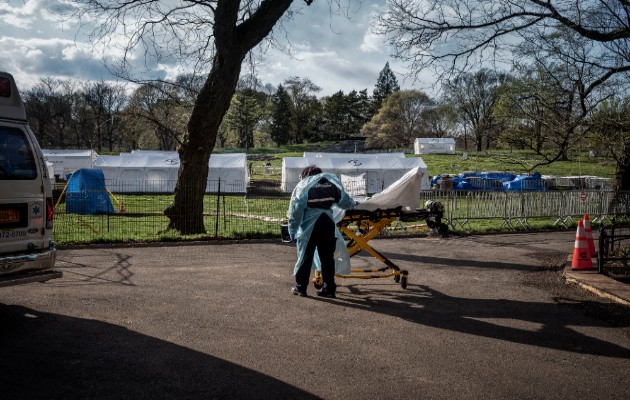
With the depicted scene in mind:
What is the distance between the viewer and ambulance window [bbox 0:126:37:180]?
5.88 meters

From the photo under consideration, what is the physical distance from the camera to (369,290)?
8.07 metres

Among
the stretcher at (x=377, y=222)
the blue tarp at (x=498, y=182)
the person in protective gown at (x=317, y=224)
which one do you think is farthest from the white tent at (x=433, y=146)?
the person in protective gown at (x=317, y=224)

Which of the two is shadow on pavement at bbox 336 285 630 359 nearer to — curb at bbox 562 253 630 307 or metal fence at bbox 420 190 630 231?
curb at bbox 562 253 630 307

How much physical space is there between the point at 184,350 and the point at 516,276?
21.4 ft

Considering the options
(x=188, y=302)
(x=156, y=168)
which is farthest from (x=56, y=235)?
(x=156, y=168)

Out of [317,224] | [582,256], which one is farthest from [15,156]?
[582,256]

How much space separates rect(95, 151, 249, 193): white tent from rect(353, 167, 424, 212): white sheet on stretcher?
30264 millimetres

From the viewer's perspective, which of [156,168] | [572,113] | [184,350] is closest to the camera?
[184,350]

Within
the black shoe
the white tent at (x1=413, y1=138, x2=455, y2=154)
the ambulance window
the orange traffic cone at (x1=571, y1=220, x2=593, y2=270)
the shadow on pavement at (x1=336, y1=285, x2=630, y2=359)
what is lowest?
the shadow on pavement at (x1=336, y1=285, x2=630, y2=359)

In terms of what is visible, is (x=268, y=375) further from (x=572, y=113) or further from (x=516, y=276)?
(x=572, y=113)

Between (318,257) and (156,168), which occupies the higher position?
(156,168)

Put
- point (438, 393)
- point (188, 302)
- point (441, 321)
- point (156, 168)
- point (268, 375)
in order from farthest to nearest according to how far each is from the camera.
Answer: point (156, 168), point (188, 302), point (441, 321), point (268, 375), point (438, 393)

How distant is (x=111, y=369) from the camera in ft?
15.0

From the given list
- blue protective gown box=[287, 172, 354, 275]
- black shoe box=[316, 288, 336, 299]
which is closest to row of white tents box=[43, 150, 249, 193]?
blue protective gown box=[287, 172, 354, 275]
